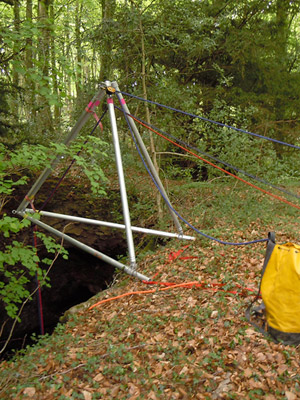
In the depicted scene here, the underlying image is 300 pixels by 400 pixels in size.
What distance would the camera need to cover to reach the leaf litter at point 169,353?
292 centimetres

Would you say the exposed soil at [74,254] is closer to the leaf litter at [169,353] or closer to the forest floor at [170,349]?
the forest floor at [170,349]

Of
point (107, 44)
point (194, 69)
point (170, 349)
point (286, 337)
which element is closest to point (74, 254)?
point (170, 349)

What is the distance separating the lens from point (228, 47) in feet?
32.7

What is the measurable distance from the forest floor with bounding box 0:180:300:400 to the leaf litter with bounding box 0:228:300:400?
0.03 ft

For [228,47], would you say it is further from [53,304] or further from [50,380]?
[50,380]

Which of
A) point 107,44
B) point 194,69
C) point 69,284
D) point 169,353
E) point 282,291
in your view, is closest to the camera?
point 282,291

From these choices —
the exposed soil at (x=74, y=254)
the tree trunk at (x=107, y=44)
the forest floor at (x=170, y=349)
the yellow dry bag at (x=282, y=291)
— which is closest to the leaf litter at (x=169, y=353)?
the forest floor at (x=170, y=349)

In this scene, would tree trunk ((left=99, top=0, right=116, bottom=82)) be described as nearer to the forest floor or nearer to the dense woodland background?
the dense woodland background

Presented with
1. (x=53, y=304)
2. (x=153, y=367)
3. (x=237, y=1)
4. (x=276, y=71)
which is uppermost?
(x=237, y=1)

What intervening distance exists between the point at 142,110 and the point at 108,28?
209 centimetres

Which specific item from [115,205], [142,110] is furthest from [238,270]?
[142,110]

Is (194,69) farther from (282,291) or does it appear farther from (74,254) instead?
(282,291)

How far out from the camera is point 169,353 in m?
3.44

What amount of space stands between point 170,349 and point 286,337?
1249 mm
